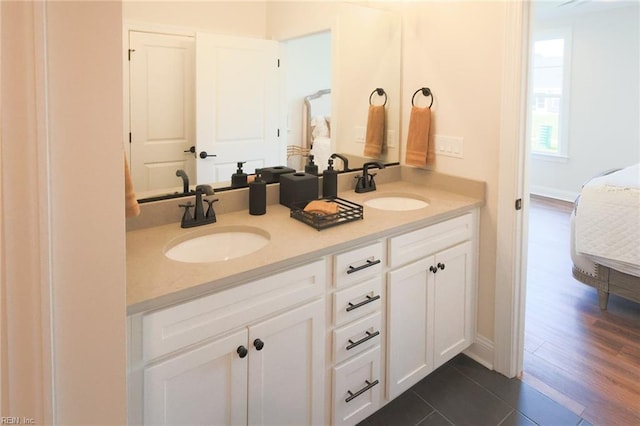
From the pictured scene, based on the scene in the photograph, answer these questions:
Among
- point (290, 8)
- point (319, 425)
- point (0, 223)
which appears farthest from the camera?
point (290, 8)

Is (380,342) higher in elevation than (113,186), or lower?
lower

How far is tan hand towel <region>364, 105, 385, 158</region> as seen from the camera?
2.43m

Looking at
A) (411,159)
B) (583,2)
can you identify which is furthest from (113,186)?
(583,2)

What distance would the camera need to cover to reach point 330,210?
171cm

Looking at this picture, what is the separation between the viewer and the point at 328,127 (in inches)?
87.0

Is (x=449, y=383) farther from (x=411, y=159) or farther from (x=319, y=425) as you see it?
(x=411, y=159)

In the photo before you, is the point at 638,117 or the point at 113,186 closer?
the point at 113,186

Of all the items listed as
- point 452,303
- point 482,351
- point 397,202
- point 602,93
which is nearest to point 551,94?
point 602,93

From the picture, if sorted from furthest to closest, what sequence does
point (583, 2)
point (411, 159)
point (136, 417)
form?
point (583, 2) → point (411, 159) → point (136, 417)

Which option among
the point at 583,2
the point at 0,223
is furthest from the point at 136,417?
the point at 583,2

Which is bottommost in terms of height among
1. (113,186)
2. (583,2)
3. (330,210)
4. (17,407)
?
(17,407)

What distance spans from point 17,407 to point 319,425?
1025mm

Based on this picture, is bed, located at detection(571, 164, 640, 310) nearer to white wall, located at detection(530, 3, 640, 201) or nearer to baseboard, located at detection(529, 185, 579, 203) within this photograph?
white wall, located at detection(530, 3, 640, 201)

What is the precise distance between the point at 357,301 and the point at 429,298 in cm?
48
